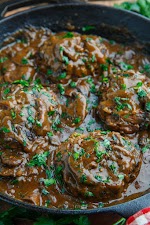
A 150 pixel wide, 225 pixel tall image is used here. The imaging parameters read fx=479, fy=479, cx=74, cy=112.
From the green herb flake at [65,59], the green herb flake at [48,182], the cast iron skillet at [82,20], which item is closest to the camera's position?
the green herb flake at [48,182]

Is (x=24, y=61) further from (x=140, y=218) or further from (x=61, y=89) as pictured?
(x=140, y=218)

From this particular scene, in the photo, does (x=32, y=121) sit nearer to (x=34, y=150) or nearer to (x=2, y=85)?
(x=34, y=150)

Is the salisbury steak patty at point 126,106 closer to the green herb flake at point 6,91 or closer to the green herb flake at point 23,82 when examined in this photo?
the green herb flake at point 23,82

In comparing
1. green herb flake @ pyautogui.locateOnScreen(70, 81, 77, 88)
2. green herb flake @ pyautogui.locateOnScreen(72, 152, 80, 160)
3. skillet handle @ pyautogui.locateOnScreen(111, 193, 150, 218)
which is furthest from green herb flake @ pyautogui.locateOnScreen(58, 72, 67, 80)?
skillet handle @ pyautogui.locateOnScreen(111, 193, 150, 218)

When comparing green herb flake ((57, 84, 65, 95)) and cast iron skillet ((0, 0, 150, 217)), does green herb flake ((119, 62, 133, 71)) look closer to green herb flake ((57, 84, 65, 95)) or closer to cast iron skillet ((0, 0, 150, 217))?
cast iron skillet ((0, 0, 150, 217))

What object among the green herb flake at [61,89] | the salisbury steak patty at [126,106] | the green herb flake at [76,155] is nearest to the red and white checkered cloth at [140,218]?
the green herb flake at [76,155]

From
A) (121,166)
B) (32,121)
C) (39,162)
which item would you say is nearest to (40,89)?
(32,121)
